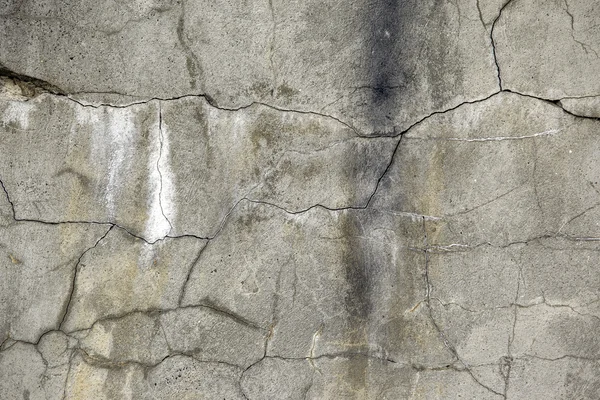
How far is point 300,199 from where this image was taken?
340cm

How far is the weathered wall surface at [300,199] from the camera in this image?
3.32m

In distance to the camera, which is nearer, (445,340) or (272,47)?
(272,47)

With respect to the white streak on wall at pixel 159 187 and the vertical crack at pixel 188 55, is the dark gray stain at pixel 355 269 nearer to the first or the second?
the white streak on wall at pixel 159 187

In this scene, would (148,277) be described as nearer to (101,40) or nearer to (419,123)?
(101,40)

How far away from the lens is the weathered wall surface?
3.32 m

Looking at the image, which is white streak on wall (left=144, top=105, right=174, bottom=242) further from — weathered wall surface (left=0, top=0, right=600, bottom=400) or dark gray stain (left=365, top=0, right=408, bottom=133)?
dark gray stain (left=365, top=0, right=408, bottom=133)

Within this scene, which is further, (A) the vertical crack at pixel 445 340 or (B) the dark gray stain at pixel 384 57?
(A) the vertical crack at pixel 445 340

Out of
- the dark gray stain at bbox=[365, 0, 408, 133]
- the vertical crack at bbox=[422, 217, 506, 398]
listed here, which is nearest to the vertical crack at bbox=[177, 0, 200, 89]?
the dark gray stain at bbox=[365, 0, 408, 133]

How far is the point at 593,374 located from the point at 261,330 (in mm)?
2071

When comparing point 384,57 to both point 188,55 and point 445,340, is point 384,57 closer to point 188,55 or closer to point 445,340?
point 188,55

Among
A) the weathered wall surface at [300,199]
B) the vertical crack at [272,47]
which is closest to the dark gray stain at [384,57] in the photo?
the weathered wall surface at [300,199]

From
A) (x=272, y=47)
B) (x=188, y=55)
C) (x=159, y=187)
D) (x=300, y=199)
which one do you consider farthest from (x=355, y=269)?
(x=188, y=55)

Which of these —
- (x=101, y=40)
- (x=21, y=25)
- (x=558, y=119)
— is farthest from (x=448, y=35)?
(x=21, y=25)

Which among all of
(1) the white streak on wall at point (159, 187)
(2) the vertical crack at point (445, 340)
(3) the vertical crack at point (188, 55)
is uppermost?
(3) the vertical crack at point (188, 55)
